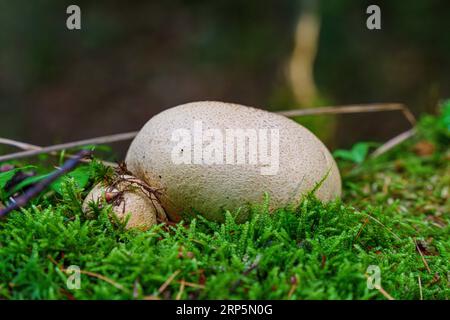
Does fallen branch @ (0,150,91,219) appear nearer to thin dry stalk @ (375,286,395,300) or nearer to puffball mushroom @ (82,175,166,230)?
puffball mushroom @ (82,175,166,230)

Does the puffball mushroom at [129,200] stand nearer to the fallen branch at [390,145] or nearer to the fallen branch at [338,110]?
the fallen branch at [338,110]

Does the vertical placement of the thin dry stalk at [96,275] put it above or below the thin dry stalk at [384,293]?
above

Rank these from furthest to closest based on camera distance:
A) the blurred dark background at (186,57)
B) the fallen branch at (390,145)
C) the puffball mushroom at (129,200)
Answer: the blurred dark background at (186,57)
the fallen branch at (390,145)
the puffball mushroom at (129,200)

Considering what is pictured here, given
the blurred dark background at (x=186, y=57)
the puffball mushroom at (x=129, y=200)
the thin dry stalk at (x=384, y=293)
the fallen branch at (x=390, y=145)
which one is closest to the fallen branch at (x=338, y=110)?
the fallen branch at (x=390, y=145)

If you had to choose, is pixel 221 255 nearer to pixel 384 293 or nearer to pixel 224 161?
pixel 224 161

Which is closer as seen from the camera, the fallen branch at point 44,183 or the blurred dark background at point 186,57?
the fallen branch at point 44,183

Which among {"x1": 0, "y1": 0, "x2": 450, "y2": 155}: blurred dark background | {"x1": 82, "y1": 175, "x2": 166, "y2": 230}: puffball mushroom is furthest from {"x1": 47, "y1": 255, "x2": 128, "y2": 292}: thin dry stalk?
{"x1": 0, "y1": 0, "x2": 450, "y2": 155}: blurred dark background
